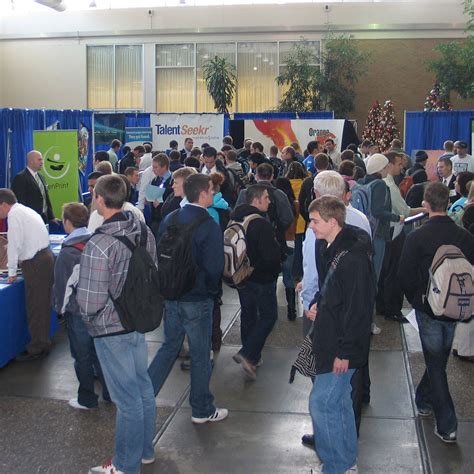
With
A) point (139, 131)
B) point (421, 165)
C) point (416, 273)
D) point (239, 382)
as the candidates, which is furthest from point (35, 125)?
point (416, 273)

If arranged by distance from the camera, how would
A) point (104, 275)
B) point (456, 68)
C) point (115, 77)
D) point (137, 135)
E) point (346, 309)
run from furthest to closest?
1. point (115, 77)
2. point (456, 68)
3. point (137, 135)
4. point (104, 275)
5. point (346, 309)

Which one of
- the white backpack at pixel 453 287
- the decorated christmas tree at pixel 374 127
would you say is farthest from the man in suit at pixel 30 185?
the decorated christmas tree at pixel 374 127

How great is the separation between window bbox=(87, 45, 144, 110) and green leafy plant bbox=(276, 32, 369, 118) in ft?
19.9

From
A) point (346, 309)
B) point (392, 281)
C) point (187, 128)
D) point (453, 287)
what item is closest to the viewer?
point (346, 309)

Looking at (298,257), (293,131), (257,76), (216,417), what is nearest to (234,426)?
(216,417)

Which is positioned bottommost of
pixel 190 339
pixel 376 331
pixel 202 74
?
pixel 376 331

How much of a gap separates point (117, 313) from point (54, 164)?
25.9 ft

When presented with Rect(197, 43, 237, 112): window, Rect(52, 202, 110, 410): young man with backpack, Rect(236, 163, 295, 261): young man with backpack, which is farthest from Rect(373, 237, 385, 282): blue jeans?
Rect(197, 43, 237, 112): window

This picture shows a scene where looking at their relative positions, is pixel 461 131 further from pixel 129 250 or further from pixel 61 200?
pixel 129 250

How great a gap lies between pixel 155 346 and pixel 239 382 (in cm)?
135

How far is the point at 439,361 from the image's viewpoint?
492cm

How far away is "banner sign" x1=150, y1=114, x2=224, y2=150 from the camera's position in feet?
62.0

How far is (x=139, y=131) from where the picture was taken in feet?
63.6

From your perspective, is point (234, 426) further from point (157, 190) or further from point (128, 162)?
point (128, 162)
